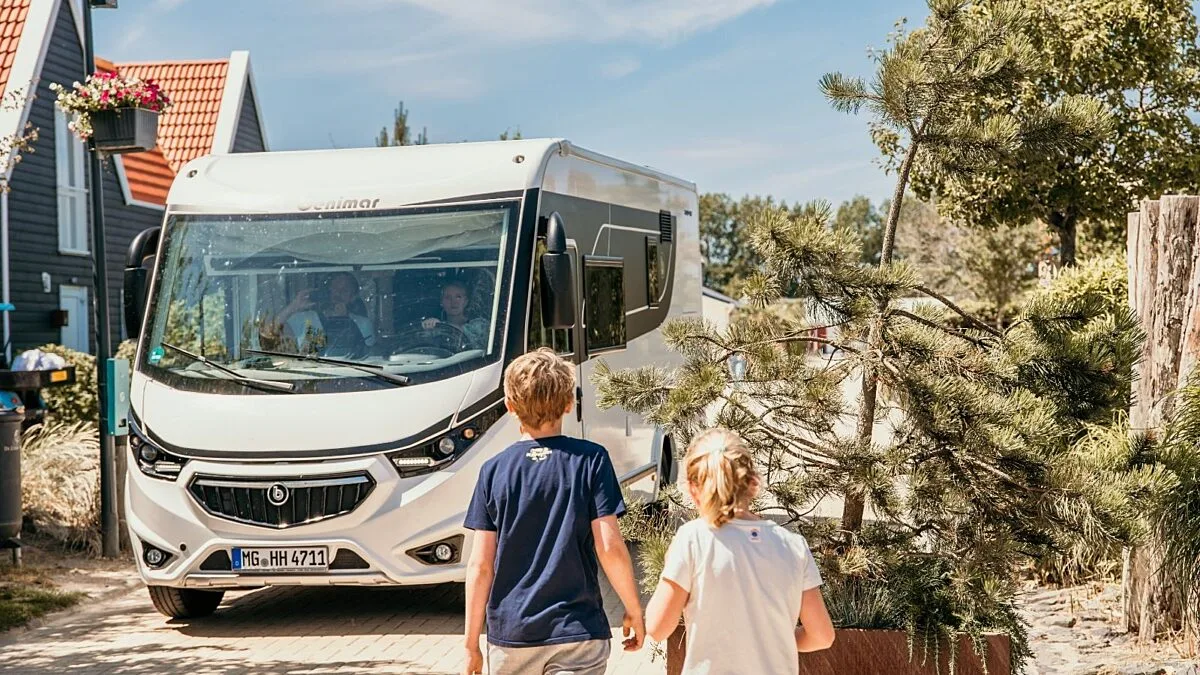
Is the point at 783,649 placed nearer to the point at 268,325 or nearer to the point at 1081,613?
the point at 1081,613

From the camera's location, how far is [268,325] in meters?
8.54

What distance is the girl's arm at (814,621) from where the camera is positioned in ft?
12.7

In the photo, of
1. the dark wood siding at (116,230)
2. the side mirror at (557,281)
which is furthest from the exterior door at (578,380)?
the dark wood siding at (116,230)

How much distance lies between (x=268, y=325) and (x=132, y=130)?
12.1 ft

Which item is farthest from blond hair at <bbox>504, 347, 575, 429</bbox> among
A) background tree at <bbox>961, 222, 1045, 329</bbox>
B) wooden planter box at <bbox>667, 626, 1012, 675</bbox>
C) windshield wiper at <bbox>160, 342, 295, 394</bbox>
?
background tree at <bbox>961, 222, 1045, 329</bbox>

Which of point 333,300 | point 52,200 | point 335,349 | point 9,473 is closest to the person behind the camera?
point 335,349

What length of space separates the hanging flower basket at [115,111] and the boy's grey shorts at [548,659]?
26.9 feet

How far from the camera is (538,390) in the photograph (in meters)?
4.37

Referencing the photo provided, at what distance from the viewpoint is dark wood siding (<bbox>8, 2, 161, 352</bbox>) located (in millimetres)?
22203

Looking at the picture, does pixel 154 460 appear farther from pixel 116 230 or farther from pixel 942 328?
pixel 116 230

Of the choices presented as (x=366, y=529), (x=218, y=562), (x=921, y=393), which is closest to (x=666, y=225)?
(x=366, y=529)

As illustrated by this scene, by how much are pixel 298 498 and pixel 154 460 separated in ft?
3.23

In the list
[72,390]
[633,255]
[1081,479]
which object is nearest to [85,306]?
[72,390]

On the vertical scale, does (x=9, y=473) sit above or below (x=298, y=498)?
below
